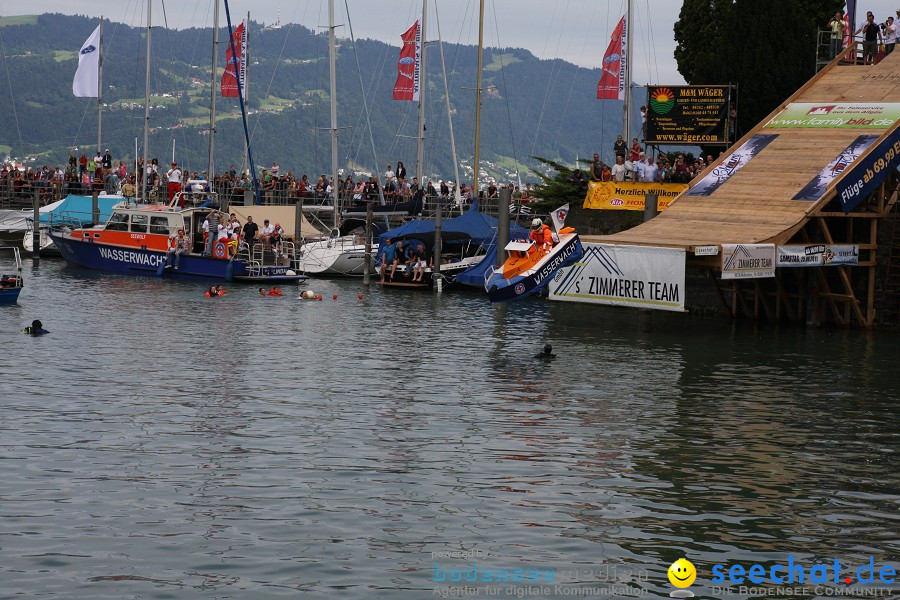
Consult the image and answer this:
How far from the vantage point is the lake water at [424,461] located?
14.2 m

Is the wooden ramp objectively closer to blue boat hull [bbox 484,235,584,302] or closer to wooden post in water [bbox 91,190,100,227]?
blue boat hull [bbox 484,235,584,302]

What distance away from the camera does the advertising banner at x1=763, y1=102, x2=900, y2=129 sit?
39.9m

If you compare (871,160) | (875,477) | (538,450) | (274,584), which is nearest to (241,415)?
(538,450)

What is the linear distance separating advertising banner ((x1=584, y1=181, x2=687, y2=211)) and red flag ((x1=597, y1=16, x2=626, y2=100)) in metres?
7.65

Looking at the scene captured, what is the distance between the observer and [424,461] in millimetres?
19328

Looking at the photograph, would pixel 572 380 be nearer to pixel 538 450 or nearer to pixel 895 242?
pixel 538 450

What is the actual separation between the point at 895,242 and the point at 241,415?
25059 millimetres

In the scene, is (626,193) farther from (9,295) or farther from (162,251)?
(9,295)

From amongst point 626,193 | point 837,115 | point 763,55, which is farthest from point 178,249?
point 837,115

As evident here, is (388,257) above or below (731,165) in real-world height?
below

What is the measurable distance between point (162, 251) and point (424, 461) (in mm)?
34691

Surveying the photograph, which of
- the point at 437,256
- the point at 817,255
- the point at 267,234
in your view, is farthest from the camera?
the point at 267,234

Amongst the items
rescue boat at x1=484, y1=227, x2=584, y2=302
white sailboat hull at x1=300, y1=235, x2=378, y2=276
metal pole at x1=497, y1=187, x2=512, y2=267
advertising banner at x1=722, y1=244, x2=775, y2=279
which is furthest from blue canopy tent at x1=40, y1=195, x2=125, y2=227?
advertising banner at x1=722, y1=244, x2=775, y2=279

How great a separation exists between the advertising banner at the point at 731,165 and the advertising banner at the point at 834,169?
375cm
